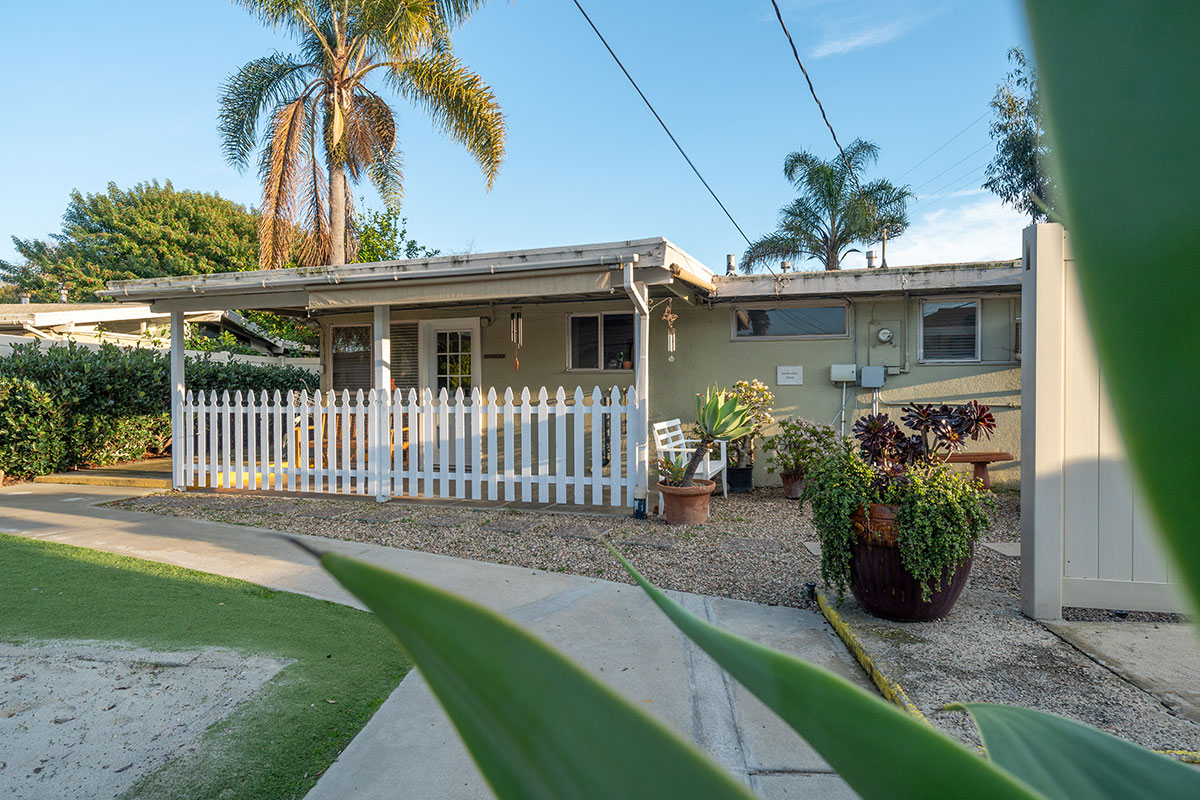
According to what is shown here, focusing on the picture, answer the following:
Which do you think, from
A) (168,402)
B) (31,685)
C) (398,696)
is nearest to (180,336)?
(168,402)

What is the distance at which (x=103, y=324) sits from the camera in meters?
15.7

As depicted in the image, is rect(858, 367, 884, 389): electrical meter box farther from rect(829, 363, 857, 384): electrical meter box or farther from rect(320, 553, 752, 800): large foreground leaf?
rect(320, 553, 752, 800): large foreground leaf

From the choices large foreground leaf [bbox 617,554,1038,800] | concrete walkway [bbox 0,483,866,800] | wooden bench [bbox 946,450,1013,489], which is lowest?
concrete walkway [bbox 0,483,866,800]

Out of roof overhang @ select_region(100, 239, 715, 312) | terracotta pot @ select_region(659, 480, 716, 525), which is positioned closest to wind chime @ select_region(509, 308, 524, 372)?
roof overhang @ select_region(100, 239, 715, 312)

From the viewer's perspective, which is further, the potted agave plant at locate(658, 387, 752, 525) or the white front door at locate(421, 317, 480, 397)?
the white front door at locate(421, 317, 480, 397)

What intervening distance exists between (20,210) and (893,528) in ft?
133

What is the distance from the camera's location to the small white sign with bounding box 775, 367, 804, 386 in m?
8.95

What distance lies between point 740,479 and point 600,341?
9.24 feet

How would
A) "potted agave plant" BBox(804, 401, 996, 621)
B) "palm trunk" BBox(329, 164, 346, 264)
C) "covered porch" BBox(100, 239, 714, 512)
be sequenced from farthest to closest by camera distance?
"palm trunk" BBox(329, 164, 346, 264)
"covered porch" BBox(100, 239, 714, 512)
"potted agave plant" BBox(804, 401, 996, 621)

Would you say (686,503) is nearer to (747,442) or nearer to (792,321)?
(747,442)

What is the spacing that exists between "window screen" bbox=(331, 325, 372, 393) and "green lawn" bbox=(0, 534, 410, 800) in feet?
18.8

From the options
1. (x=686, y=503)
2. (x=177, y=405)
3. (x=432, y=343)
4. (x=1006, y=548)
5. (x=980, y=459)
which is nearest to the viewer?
(x=1006, y=548)

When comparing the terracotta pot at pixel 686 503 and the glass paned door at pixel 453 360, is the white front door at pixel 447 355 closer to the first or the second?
the glass paned door at pixel 453 360

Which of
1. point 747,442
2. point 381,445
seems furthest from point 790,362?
point 381,445
